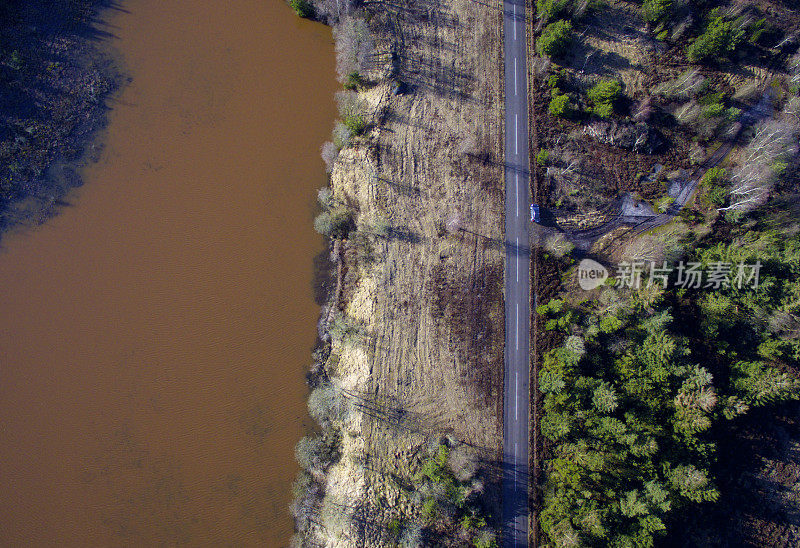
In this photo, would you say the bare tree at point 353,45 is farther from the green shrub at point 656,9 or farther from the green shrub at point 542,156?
the green shrub at point 656,9

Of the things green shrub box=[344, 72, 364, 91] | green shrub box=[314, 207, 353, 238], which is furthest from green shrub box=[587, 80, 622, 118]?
green shrub box=[314, 207, 353, 238]

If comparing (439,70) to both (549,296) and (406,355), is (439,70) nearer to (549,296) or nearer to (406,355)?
(549,296)

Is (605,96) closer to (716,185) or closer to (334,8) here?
(716,185)

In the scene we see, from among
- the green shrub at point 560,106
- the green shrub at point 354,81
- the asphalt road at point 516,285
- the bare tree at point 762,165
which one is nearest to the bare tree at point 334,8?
the green shrub at point 354,81

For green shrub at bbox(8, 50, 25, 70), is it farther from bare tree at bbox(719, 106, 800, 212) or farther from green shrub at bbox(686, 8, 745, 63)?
bare tree at bbox(719, 106, 800, 212)

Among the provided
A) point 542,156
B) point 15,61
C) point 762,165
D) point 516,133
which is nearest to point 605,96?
point 542,156
